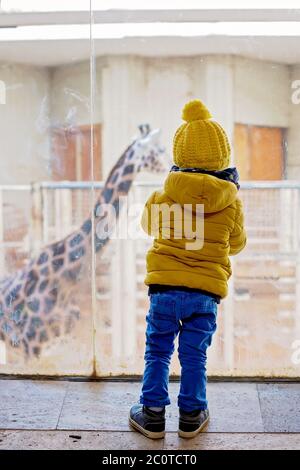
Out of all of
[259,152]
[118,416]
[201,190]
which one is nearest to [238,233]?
[201,190]

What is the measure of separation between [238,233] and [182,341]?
42 centimetres

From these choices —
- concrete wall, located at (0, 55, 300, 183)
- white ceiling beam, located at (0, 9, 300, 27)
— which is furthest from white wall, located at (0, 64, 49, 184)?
white ceiling beam, located at (0, 9, 300, 27)

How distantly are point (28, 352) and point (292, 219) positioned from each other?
50.7 inches

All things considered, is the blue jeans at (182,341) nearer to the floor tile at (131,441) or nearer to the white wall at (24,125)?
the floor tile at (131,441)

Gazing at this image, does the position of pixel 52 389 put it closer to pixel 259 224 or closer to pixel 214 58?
pixel 259 224

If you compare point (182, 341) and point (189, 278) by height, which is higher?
point (189, 278)

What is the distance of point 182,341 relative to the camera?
2010 millimetres

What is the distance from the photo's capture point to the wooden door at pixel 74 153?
8.23 ft

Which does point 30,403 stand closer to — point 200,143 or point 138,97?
point 200,143

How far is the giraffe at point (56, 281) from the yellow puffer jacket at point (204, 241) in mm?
618

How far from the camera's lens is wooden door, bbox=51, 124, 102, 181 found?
251 cm

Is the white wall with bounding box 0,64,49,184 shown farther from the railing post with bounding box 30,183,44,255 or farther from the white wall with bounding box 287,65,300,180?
the white wall with bounding box 287,65,300,180

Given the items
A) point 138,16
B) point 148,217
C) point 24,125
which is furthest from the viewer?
point 24,125

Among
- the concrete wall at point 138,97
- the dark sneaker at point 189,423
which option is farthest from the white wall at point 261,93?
the dark sneaker at point 189,423
